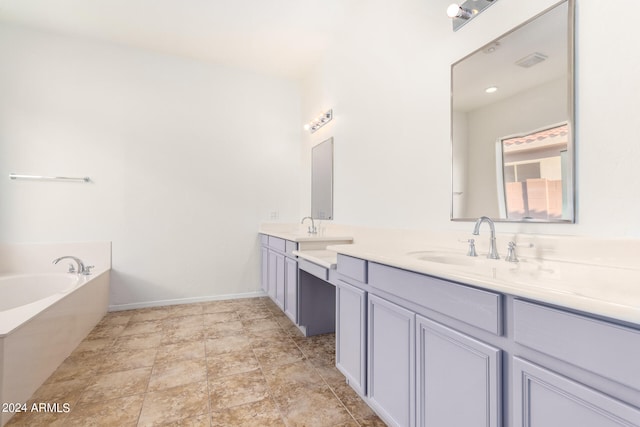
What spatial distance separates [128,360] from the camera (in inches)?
84.5

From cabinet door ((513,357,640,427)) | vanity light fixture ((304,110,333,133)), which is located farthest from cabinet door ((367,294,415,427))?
vanity light fixture ((304,110,333,133))

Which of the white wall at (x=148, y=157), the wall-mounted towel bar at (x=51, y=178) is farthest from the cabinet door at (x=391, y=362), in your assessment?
the wall-mounted towel bar at (x=51, y=178)

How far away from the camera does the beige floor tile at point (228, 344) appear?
229cm

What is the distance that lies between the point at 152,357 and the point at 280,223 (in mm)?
2065

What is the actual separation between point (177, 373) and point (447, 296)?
1.84m

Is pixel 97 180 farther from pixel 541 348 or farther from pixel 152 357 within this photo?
pixel 541 348

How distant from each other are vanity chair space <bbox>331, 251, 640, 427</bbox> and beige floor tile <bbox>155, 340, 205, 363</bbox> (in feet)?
4.33

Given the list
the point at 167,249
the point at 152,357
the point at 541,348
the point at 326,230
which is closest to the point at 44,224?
the point at 167,249

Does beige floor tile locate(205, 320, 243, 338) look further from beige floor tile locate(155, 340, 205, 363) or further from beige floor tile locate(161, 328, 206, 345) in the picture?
beige floor tile locate(155, 340, 205, 363)

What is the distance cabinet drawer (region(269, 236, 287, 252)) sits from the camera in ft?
9.10

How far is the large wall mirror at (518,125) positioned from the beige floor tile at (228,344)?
73.1 inches

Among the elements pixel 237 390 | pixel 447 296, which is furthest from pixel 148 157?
pixel 447 296

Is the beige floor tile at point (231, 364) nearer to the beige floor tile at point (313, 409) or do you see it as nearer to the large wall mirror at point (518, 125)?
the beige floor tile at point (313, 409)

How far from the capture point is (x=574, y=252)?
112 centimetres
